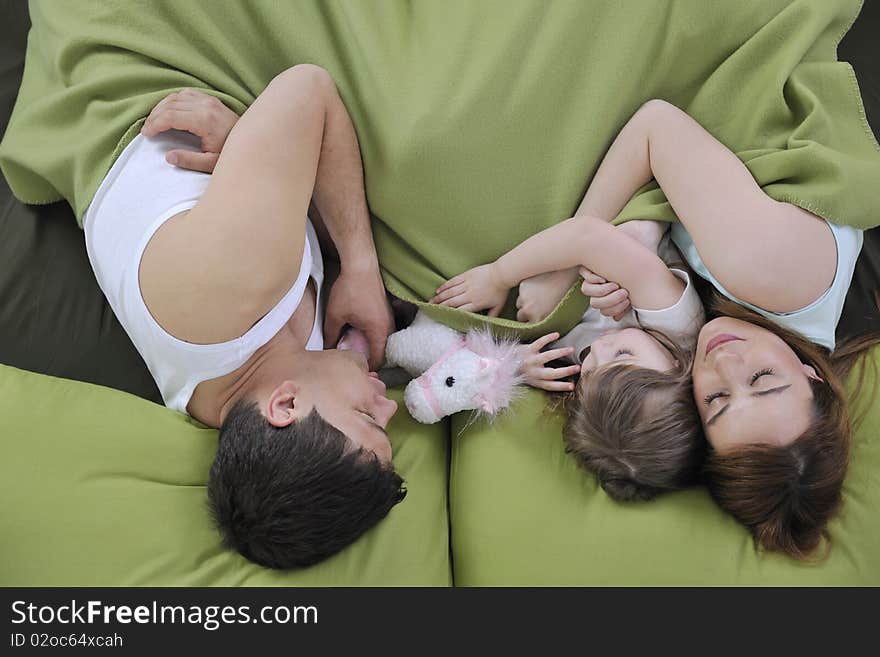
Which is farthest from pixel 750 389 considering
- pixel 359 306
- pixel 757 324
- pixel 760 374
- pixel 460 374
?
pixel 359 306

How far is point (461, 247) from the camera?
1.44 metres

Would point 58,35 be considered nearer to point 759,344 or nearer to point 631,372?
point 631,372

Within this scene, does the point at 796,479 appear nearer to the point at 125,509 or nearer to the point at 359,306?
the point at 359,306

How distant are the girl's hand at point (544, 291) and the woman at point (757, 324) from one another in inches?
0.5

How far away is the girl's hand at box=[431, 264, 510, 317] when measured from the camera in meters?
1.41

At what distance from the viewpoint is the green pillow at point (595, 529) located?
120 centimetres

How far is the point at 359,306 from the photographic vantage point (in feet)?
4.65

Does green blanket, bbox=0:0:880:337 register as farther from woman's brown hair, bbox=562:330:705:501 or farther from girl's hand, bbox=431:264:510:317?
woman's brown hair, bbox=562:330:705:501

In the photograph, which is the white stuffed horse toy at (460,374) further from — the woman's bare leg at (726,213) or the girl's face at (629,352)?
the woman's bare leg at (726,213)

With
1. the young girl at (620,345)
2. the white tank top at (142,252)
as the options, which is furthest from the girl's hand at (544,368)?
the white tank top at (142,252)

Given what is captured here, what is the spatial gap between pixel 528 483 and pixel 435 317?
32cm

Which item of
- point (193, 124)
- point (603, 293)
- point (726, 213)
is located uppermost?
point (193, 124)

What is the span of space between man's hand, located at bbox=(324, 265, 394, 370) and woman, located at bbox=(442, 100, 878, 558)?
313 mm

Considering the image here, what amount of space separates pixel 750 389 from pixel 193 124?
2.94 ft
